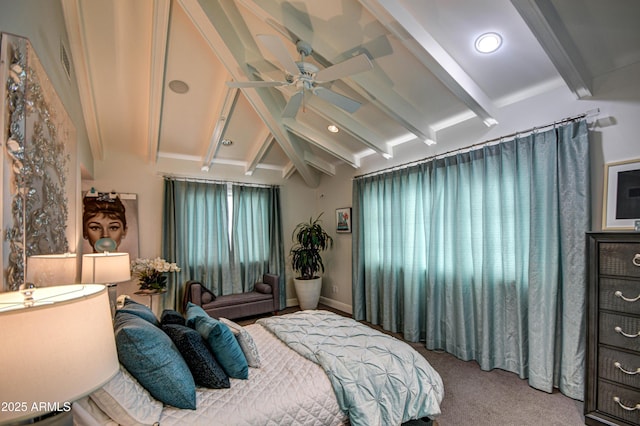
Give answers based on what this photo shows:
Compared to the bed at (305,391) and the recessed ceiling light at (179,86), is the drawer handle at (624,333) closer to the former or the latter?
the bed at (305,391)

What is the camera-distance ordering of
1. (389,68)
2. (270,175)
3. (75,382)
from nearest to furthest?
(75,382) < (389,68) < (270,175)

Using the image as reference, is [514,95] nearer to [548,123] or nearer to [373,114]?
[548,123]

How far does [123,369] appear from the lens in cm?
143

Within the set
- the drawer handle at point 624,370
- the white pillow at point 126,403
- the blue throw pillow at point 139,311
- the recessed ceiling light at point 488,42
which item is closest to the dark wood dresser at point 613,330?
the drawer handle at point 624,370

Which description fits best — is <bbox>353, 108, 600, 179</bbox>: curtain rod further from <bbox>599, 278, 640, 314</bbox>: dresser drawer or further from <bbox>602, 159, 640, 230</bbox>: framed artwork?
<bbox>599, 278, 640, 314</bbox>: dresser drawer

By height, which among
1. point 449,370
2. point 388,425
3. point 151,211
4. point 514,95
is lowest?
point 449,370

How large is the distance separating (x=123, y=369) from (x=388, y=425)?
4.89ft

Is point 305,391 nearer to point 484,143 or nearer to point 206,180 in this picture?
point 484,143

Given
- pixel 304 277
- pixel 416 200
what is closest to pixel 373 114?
pixel 416 200

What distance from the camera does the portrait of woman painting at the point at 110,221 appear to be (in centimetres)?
399

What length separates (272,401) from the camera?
1.57 metres

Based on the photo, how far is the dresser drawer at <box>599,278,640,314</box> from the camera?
1871 millimetres

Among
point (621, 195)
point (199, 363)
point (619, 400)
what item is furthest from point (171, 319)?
point (621, 195)

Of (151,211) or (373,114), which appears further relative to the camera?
(151,211)
